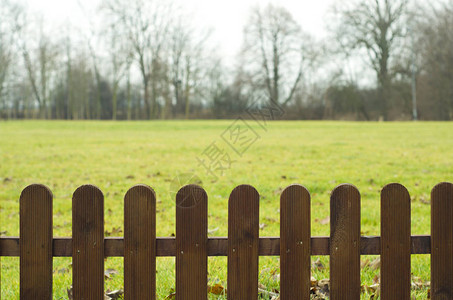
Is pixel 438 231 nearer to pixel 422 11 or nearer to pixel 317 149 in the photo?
pixel 317 149

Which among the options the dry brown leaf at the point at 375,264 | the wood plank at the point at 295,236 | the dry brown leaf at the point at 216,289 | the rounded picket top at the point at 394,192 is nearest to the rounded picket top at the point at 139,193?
the wood plank at the point at 295,236

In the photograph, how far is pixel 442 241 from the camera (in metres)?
1.96

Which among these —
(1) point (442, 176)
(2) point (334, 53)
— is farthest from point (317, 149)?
(2) point (334, 53)

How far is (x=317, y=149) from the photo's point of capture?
11.9 m

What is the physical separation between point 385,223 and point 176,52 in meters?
49.4

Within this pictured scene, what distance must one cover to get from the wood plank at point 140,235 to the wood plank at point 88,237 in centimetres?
12

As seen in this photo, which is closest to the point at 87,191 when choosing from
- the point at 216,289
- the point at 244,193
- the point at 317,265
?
the point at 244,193

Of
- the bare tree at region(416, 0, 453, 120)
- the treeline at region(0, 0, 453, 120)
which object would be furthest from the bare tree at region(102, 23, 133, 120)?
the bare tree at region(416, 0, 453, 120)

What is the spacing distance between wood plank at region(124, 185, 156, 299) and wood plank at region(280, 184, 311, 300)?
23.4 inches

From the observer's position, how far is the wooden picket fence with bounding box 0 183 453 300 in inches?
72.8

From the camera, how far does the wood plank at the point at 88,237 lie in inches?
72.7

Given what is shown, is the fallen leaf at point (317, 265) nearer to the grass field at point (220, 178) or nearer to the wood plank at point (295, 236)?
the grass field at point (220, 178)

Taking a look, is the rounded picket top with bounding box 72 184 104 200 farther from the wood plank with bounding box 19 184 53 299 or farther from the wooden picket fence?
the wood plank with bounding box 19 184 53 299

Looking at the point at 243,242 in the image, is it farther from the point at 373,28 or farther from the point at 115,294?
the point at 373,28
